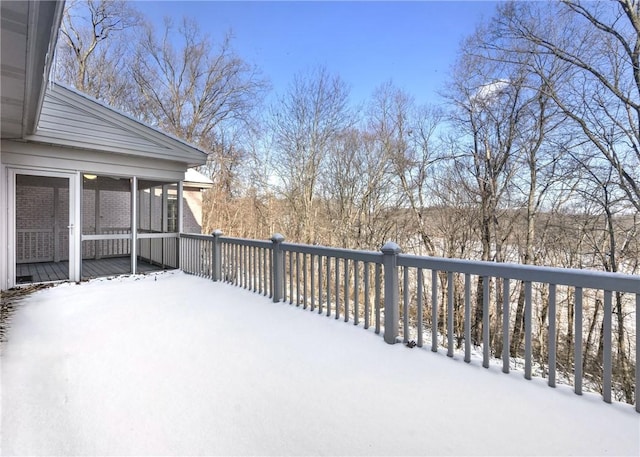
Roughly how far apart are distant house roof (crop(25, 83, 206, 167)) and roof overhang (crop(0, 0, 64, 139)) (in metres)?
1.41

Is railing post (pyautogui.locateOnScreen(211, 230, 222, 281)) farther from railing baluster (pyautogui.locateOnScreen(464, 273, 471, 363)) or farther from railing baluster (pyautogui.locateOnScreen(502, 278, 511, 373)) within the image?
railing baluster (pyautogui.locateOnScreen(502, 278, 511, 373))

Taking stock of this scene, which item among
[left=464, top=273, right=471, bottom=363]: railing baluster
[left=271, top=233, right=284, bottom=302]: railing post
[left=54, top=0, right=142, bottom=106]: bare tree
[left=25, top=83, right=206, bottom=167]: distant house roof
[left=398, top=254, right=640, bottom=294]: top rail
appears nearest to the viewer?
[left=398, top=254, right=640, bottom=294]: top rail

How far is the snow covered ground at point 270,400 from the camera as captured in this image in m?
1.79

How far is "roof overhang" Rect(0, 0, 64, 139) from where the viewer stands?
200 cm

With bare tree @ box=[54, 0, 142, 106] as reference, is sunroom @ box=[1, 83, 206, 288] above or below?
below

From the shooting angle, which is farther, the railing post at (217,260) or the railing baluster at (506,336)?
the railing post at (217,260)

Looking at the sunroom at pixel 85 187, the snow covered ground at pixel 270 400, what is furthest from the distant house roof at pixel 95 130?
the snow covered ground at pixel 270 400

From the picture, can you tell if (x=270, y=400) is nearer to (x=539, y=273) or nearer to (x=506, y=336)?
(x=506, y=336)

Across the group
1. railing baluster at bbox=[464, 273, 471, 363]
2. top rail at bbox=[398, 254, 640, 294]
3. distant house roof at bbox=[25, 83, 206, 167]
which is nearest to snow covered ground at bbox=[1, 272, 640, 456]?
railing baluster at bbox=[464, 273, 471, 363]

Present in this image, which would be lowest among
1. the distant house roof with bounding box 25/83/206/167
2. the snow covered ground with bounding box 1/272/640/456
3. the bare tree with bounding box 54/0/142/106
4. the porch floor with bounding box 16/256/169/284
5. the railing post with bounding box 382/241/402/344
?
the snow covered ground with bounding box 1/272/640/456

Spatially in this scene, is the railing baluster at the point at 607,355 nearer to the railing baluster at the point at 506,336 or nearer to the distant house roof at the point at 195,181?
the railing baluster at the point at 506,336

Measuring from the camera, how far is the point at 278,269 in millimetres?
4684

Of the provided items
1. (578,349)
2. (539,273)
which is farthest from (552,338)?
(539,273)

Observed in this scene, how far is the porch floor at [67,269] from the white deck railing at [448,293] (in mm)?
1323
